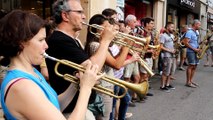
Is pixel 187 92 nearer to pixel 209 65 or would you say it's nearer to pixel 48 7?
pixel 48 7

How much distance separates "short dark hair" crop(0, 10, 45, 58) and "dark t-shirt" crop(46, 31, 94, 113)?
812 millimetres

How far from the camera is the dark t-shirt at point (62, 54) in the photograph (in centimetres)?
246

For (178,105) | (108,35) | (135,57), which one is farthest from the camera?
(178,105)

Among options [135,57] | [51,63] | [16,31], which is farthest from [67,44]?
[135,57]

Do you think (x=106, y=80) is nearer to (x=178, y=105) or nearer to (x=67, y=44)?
(x=67, y=44)

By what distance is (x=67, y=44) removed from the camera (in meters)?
2.50

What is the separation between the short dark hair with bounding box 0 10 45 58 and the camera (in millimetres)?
1590

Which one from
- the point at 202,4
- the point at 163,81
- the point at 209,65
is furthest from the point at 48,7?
the point at 202,4

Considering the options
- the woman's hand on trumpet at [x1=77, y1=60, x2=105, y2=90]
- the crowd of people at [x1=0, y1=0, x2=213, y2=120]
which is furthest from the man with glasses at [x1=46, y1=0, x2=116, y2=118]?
the woman's hand on trumpet at [x1=77, y1=60, x2=105, y2=90]

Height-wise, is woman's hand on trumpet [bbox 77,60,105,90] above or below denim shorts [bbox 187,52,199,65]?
above

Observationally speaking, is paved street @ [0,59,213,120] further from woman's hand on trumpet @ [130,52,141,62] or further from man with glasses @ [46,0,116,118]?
man with glasses @ [46,0,116,118]

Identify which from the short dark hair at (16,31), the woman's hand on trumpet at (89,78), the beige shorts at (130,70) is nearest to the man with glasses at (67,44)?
the woman's hand on trumpet at (89,78)

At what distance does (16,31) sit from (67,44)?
926 millimetres

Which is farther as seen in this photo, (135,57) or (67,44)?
(135,57)
